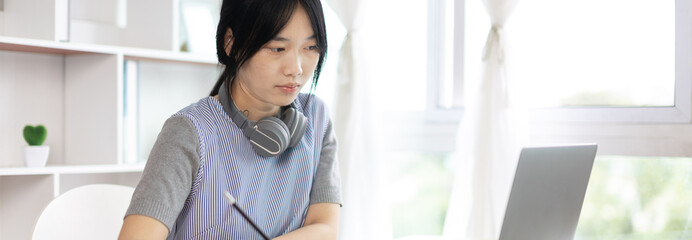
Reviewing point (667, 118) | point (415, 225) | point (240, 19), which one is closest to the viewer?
point (240, 19)

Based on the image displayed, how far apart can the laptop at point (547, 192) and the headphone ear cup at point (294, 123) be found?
426 millimetres

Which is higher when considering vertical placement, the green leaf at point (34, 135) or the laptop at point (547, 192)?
the green leaf at point (34, 135)

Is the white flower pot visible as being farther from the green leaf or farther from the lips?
the lips

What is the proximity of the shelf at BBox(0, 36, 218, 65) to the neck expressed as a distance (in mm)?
948

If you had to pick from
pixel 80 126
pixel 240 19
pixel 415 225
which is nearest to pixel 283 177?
pixel 240 19

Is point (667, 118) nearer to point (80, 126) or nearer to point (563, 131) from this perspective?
point (563, 131)

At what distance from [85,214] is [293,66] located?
24.9 inches

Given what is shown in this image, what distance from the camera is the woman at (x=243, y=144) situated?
3.87ft

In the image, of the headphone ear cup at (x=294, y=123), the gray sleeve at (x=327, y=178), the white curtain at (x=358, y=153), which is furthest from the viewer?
the white curtain at (x=358, y=153)

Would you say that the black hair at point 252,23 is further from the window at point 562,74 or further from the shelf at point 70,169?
the window at point 562,74

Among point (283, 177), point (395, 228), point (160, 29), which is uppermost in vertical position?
point (160, 29)

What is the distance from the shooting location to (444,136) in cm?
266

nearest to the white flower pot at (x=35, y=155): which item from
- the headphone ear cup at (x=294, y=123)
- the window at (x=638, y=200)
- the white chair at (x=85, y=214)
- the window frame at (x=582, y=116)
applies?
the white chair at (x=85, y=214)

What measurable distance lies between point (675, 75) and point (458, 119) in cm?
77
